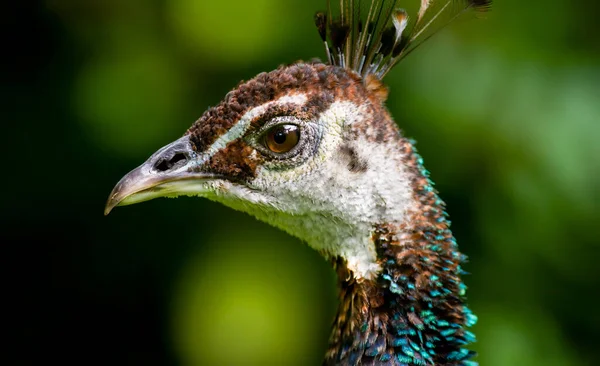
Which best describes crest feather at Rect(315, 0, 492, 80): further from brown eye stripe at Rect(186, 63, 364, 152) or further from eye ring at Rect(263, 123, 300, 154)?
eye ring at Rect(263, 123, 300, 154)

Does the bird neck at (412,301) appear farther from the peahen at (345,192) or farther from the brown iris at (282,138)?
the brown iris at (282,138)

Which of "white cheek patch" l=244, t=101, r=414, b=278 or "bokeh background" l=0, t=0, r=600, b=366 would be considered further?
"bokeh background" l=0, t=0, r=600, b=366

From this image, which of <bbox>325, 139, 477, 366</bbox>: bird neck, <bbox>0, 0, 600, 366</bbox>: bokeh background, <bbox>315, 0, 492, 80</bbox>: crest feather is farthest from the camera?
<bbox>0, 0, 600, 366</bbox>: bokeh background

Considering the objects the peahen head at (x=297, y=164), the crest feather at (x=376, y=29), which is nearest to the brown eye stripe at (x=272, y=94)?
the peahen head at (x=297, y=164)

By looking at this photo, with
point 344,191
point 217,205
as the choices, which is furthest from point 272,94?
point 217,205

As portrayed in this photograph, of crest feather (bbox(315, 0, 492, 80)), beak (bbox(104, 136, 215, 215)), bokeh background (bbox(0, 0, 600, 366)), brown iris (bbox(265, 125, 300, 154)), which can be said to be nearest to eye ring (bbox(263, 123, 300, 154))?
brown iris (bbox(265, 125, 300, 154))

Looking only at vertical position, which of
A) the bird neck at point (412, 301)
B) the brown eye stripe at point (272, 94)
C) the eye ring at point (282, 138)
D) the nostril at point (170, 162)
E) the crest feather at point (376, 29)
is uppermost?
the crest feather at point (376, 29)
